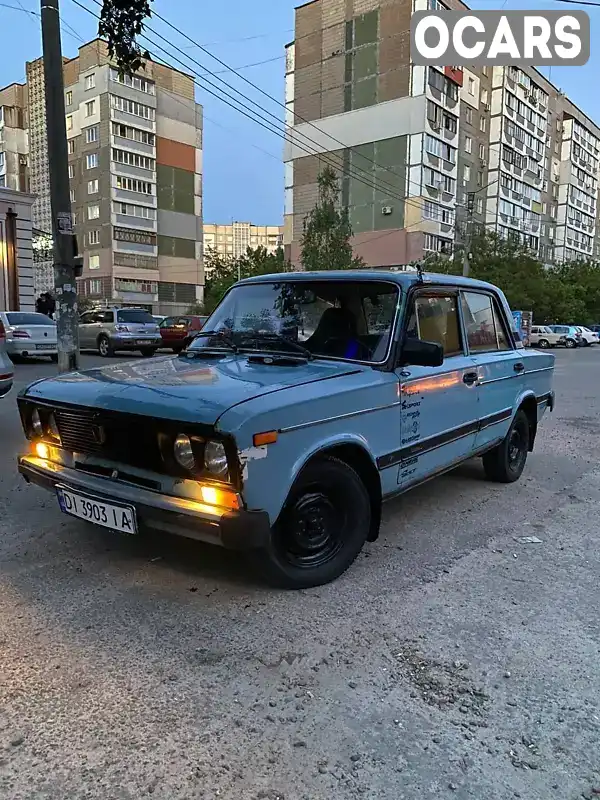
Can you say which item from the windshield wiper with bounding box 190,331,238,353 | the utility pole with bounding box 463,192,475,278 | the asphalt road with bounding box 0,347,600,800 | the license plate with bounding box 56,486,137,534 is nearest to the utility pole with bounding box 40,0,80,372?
the windshield wiper with bounding box 190,331,238,353

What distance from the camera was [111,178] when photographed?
55969 millimetres

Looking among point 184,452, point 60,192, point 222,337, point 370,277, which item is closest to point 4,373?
point 60,192

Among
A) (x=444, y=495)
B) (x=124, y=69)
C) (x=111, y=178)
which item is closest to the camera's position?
(x=444, y=495)

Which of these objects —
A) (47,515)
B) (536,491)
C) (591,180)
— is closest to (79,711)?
(47,515)

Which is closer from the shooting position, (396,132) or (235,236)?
(396,132)

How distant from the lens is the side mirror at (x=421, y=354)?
3682 mm

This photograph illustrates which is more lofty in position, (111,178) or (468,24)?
(111,178)

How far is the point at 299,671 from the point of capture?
2652 millimetres

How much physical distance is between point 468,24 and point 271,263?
3056 centimetres

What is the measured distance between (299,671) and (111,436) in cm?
151

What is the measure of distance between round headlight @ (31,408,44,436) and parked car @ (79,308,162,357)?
16071 millimetres

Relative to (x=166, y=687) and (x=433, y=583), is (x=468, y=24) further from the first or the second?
(x=166, y=687)

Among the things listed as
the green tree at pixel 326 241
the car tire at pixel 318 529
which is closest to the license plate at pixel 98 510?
the car tire at pixel 318 529

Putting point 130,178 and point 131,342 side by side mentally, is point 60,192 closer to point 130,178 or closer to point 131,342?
point 131,342
